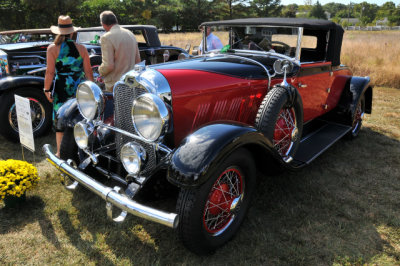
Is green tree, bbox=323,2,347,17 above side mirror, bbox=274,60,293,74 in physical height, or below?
above

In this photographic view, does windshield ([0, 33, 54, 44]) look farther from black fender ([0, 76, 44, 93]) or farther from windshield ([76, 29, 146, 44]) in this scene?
black fender ([0, 76, 44, 93])

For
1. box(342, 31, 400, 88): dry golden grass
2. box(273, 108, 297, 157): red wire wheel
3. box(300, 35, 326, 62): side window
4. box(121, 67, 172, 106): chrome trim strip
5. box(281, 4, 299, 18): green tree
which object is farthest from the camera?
box(342, 31, 400, 88): dry golden grass

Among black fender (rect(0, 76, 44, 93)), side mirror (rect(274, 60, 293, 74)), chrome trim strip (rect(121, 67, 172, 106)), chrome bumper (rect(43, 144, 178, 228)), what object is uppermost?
side mirror (rect(274, 60, 293, 74))

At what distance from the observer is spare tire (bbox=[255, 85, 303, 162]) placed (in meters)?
2.59

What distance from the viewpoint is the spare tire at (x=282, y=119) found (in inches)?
102

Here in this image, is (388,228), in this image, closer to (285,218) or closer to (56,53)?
(285,218)

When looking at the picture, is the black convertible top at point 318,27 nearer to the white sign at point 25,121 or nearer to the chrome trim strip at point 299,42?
the chrome trim strip at point 299,42

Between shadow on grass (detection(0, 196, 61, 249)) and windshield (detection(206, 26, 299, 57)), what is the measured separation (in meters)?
2.85

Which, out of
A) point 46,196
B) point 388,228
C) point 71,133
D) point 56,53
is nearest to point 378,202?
point 388,228

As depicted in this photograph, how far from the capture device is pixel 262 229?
8.38 feet

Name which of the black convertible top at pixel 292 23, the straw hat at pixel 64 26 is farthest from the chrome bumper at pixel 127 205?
the black convertible top at pixel 292 23

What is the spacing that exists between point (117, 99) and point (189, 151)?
97 centimetres

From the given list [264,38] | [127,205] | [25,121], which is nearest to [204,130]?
[127,205]

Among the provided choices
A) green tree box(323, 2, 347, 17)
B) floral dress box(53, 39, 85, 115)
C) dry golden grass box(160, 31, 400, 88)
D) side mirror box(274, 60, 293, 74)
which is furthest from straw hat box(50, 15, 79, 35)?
green tree box(323, 2, 347, 17)
